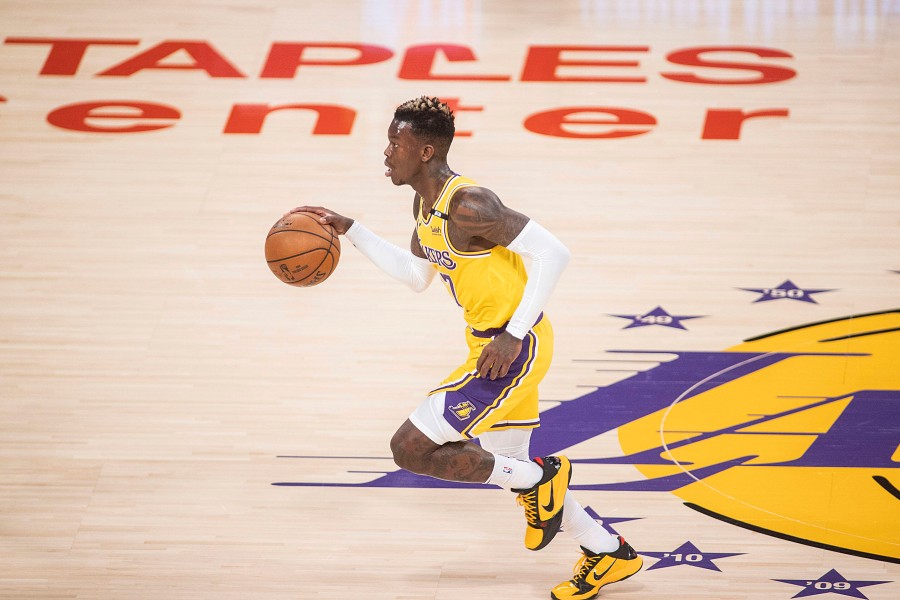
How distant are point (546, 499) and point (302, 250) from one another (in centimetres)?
130

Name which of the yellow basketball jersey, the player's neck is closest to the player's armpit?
the yellow basketball jersey

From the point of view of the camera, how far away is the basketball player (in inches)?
186

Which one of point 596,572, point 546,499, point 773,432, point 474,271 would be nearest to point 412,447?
point 546,499

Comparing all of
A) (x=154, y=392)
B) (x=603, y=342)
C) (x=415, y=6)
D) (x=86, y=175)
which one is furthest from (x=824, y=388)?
(x=415, y=6)

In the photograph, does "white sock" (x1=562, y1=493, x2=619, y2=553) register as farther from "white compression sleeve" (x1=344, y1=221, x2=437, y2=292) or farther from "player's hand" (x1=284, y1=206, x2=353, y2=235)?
"player's hand" (x1=284, y1=206, x2=353, y2=235)

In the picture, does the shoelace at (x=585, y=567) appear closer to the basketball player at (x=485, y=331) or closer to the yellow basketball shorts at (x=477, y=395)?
the basketball player at (x=485, y=331)

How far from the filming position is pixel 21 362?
22.4 feet

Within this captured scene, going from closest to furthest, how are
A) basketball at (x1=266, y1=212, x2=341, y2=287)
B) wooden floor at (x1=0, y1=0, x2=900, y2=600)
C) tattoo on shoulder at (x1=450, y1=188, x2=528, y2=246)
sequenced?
tattoo on shoulder at (x1=450, y1=188, x2=528, y2=246), basketball at (x1=266, y1=212, x2=341, y2=287), wooden floor at (x1=0, y1=0, x2=900, y2=600)

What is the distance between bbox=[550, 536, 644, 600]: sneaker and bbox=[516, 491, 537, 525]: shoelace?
271 mm

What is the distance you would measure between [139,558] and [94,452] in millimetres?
848

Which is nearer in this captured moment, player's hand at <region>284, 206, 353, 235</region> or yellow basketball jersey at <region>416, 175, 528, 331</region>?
yellow basketball jersey at <region>416, 175, 528, 331</region>

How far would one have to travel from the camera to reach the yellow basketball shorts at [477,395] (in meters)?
4.83

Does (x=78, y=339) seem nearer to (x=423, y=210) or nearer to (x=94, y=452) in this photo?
(x=94, y=452)

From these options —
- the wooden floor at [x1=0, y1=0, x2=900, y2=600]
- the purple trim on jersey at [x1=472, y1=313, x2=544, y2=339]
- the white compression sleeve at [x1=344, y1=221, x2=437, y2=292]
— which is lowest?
the wooden floor at [x1=0, y1=0, x2=900, y2=600]
